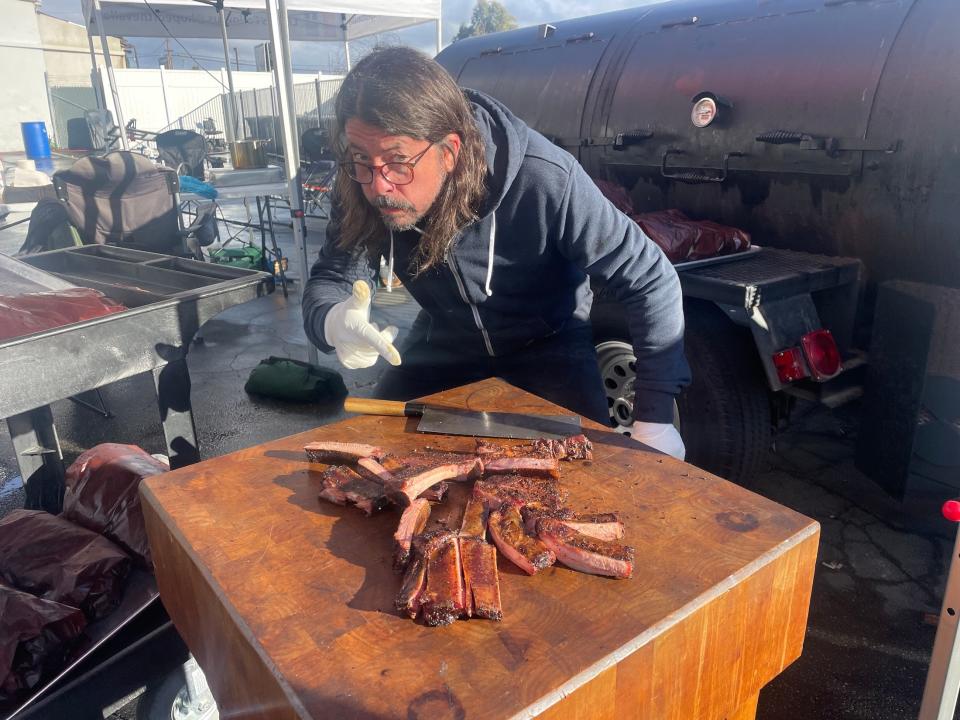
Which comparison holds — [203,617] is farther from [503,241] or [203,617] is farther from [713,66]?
[713,66]

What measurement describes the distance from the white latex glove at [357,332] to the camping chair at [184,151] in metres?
9.26

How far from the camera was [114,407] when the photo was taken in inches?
195

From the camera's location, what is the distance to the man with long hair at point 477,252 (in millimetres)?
1900

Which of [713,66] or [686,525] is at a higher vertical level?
[713,66]

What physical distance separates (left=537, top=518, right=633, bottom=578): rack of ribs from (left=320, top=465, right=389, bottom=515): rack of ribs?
1.15 ft

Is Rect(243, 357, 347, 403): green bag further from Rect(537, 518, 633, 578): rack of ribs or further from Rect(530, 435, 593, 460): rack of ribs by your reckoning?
Rect(537, 518, 633, 578): rack of ribs

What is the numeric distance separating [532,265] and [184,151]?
32.0 feet

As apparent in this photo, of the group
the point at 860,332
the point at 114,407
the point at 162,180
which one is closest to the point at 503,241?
the point at 860,332

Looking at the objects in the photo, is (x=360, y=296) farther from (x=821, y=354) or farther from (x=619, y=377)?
(x=821, y=354)

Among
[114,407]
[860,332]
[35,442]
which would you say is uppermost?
[860,332]

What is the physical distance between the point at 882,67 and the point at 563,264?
1.72m

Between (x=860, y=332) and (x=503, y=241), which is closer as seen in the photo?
(x=503, y=241)

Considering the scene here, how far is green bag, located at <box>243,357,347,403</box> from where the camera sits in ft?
15.6

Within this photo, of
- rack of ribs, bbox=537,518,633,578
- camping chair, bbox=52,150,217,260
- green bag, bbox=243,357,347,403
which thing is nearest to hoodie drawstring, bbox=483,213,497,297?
rack of ribs, bbox=537,518,633,578
